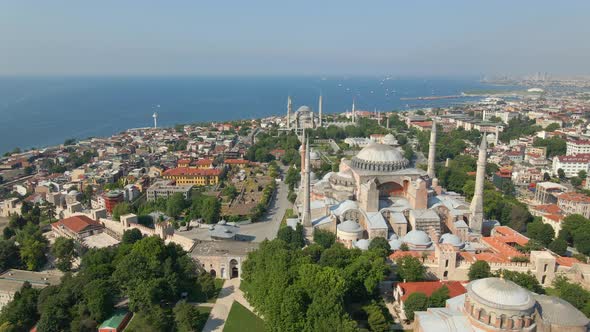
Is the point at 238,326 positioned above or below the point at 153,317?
below

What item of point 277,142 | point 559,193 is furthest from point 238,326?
point 277,142

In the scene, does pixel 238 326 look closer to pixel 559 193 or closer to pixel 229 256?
pixel 229 256

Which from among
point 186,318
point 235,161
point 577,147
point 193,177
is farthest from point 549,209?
point 235,161

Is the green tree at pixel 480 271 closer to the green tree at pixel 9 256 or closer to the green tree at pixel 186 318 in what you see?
the green tree at pixel 186 318

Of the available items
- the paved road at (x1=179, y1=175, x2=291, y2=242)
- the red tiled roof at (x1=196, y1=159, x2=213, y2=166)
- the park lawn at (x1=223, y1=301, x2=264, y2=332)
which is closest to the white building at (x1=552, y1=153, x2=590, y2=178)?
the paved road at (x1=179, y1=175, x2=291, y2=242)

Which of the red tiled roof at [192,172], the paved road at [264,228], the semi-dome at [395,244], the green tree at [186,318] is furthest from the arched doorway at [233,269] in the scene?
the red tiled roof at [192,172]

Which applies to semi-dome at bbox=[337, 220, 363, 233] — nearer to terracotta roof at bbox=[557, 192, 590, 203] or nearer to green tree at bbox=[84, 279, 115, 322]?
green tree at bbox=[84, 279, 115, 322]
